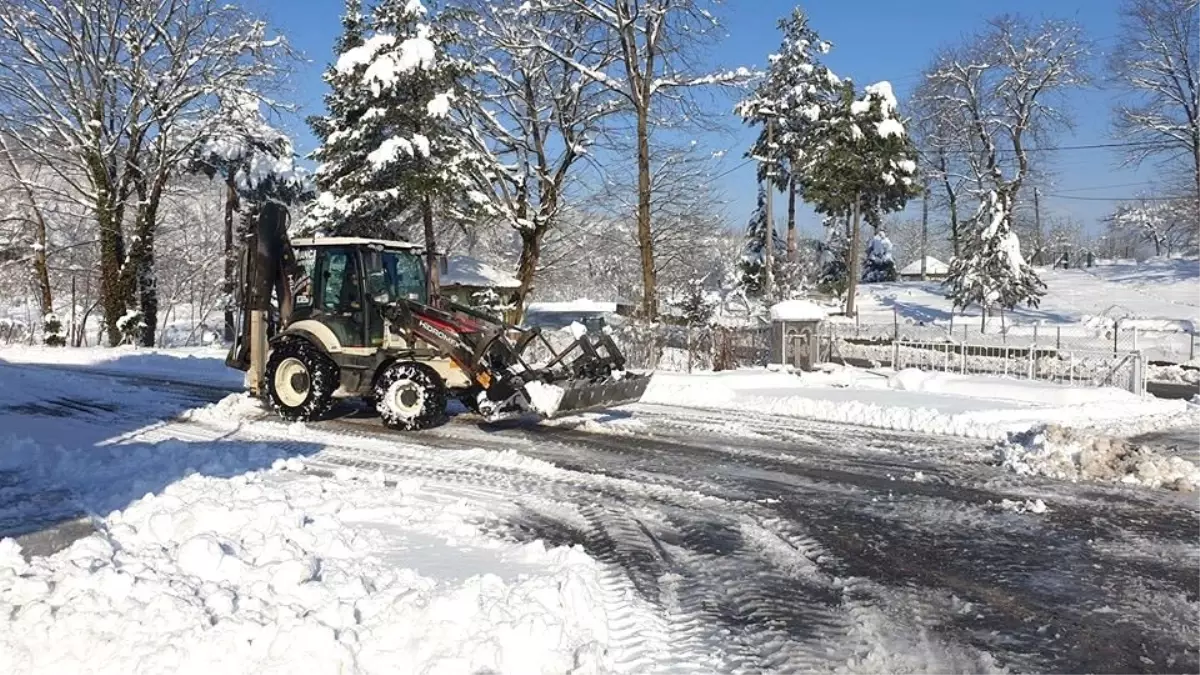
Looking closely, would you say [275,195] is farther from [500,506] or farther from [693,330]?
[500,506]

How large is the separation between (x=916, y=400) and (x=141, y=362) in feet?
57.4

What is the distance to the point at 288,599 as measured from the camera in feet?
16.4

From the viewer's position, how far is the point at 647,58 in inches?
971

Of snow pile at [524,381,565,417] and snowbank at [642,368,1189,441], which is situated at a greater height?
snow pile at [524,381,565,417]

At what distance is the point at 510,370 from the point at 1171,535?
23.2 feet

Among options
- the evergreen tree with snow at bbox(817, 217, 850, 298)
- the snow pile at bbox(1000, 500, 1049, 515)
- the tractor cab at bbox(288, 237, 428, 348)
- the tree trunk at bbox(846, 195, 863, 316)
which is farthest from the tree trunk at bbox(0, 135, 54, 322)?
the evergreen tree with snow at bbox(817, 217, 850, 298)

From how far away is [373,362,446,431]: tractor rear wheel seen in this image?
11.6 m

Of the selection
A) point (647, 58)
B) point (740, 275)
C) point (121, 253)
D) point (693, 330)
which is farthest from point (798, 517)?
point (740, 275)

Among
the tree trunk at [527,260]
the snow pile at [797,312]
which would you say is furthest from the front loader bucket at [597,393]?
the tree trunk at [527,260]

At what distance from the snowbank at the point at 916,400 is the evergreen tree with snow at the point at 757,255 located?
24550 mm

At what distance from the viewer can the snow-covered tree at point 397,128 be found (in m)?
24.4

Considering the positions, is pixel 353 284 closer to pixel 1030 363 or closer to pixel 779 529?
pixel 779 529

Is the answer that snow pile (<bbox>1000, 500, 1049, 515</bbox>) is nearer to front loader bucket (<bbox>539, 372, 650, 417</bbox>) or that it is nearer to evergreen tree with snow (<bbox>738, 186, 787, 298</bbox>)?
front loader bucket (<bbox>539, 372, 650, 417</bbox>)

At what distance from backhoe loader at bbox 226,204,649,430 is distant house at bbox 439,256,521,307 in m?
18.1
